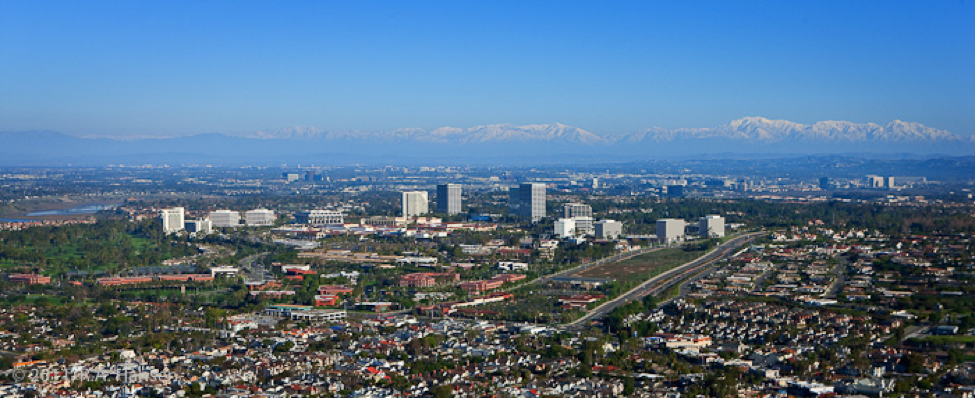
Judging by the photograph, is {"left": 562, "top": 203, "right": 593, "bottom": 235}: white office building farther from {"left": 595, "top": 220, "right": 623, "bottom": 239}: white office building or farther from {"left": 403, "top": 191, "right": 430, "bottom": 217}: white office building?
{"left": 403, "top": 191, "right": 430, "bottom": 217}: white office building

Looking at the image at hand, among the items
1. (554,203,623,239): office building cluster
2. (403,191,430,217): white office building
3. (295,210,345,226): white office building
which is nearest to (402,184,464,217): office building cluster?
(403,191,430,217): white office building

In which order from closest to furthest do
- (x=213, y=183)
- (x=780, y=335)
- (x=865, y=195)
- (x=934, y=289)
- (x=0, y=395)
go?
1. (x=0, y=395)
2. (x=780, y=335)
3. (x=934, y=289)
4. (x=865, y=195)
5. (x=213, y=183)

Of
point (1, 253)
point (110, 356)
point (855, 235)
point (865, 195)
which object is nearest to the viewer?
point (110, 356)

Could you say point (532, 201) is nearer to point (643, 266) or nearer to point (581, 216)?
point (581, 216)

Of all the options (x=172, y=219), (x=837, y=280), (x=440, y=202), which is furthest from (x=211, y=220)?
(x=837, y=280)

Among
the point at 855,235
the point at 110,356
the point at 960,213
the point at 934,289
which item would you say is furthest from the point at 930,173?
the point at 110,356

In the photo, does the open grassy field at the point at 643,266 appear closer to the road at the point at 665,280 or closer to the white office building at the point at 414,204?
the road at the point at 665,280

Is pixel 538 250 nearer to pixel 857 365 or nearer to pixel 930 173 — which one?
pixel 857 365
